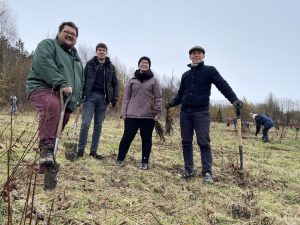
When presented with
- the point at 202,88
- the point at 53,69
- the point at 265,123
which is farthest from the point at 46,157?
the point at 265,123

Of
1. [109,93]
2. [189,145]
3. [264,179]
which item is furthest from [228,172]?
[109,93]

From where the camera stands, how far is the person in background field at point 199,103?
5.19 metres

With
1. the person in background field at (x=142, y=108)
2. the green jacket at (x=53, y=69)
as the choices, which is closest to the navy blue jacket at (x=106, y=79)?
the person in background field at (x=142, y=108)

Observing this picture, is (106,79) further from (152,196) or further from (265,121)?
(265,121)

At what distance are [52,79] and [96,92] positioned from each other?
242 centimetres

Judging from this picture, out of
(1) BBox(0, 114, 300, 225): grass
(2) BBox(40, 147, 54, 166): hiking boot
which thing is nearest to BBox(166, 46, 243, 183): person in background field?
(1) BBox(0, 114, 300, 225): grass

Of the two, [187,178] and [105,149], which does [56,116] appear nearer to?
[187,178]

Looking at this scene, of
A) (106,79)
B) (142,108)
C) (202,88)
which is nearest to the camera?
(202,88)

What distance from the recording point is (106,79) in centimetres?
614

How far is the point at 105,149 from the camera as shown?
7887mm

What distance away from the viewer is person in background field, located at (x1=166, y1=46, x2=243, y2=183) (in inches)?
204

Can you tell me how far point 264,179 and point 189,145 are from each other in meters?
1.49

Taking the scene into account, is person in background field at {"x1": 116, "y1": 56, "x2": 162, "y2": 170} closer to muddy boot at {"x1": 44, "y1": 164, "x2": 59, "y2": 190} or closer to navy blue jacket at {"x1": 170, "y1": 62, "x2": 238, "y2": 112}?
navy blue jacket at {"x1": 170, "y1": 62, "x2": 238, "y2": 112}

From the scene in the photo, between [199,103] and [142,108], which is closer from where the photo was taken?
→ [199,103]
